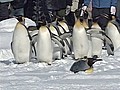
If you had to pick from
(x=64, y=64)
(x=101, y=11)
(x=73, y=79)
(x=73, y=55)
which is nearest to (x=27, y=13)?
(x=101, y=11)

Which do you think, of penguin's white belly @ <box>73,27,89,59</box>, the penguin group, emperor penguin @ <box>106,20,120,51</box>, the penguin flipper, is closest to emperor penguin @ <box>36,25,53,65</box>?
the penguin group

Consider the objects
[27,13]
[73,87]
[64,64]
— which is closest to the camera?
[73,87]

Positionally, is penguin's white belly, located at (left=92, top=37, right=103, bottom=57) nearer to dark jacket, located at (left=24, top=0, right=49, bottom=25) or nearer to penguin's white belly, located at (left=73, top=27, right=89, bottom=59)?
penguin's white belly, located at (left=73, top=27, right=89, bottom=59)

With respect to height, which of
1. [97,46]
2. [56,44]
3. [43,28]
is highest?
[43,28]

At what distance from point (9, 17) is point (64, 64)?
8.22 metres

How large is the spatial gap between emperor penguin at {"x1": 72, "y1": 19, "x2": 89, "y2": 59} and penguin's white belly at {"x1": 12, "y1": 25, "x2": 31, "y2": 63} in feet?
2.97

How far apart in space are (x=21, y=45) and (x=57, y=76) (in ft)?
6.85

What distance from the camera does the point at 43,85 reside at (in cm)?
643

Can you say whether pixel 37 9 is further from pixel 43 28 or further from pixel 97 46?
pixel 43 28

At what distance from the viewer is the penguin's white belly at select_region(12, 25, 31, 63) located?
929 centimetres

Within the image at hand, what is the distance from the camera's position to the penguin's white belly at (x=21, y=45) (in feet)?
30.5

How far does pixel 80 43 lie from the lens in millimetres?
9656

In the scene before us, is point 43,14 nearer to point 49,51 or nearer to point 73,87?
point 49,51

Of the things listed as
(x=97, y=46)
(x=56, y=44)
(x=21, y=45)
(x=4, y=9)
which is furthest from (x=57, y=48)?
(x=4, y=9)
